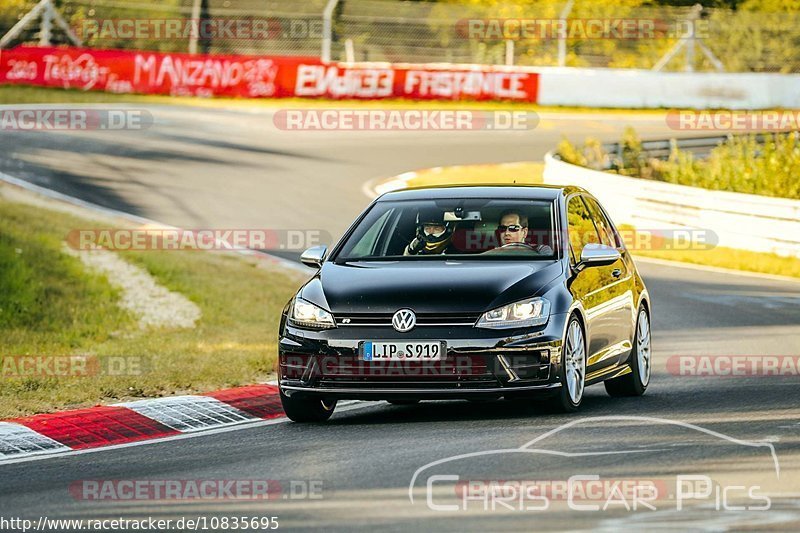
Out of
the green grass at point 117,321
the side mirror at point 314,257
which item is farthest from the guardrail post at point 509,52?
the side mirror at point 314,257

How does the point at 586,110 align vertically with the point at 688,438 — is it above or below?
below

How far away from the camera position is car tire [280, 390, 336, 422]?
9.91 meters

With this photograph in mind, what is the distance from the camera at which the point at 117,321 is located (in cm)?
1664

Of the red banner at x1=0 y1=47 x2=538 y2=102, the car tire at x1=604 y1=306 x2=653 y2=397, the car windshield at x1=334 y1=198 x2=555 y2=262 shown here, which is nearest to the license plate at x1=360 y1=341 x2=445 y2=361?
the car windshield at x1=334 y1=198 x2=555 y2=262

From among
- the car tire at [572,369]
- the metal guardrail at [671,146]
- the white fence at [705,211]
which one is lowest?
the metal guardrail at [671,146]

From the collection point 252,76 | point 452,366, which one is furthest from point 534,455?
point 252,76

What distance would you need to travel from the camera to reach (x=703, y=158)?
35938 millimetres

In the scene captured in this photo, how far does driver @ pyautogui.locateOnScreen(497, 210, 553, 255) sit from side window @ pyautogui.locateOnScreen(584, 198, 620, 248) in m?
1.08

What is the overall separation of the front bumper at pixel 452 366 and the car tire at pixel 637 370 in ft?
5.87

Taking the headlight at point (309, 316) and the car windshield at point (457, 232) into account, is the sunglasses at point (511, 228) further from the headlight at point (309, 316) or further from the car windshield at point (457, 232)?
the headlight at point (309, 316)

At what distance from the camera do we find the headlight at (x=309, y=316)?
31.7 feet

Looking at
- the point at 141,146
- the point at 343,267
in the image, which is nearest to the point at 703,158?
the point at 141,146

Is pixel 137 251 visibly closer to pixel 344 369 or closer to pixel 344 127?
pixel 344 369

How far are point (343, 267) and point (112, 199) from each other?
17070mm
